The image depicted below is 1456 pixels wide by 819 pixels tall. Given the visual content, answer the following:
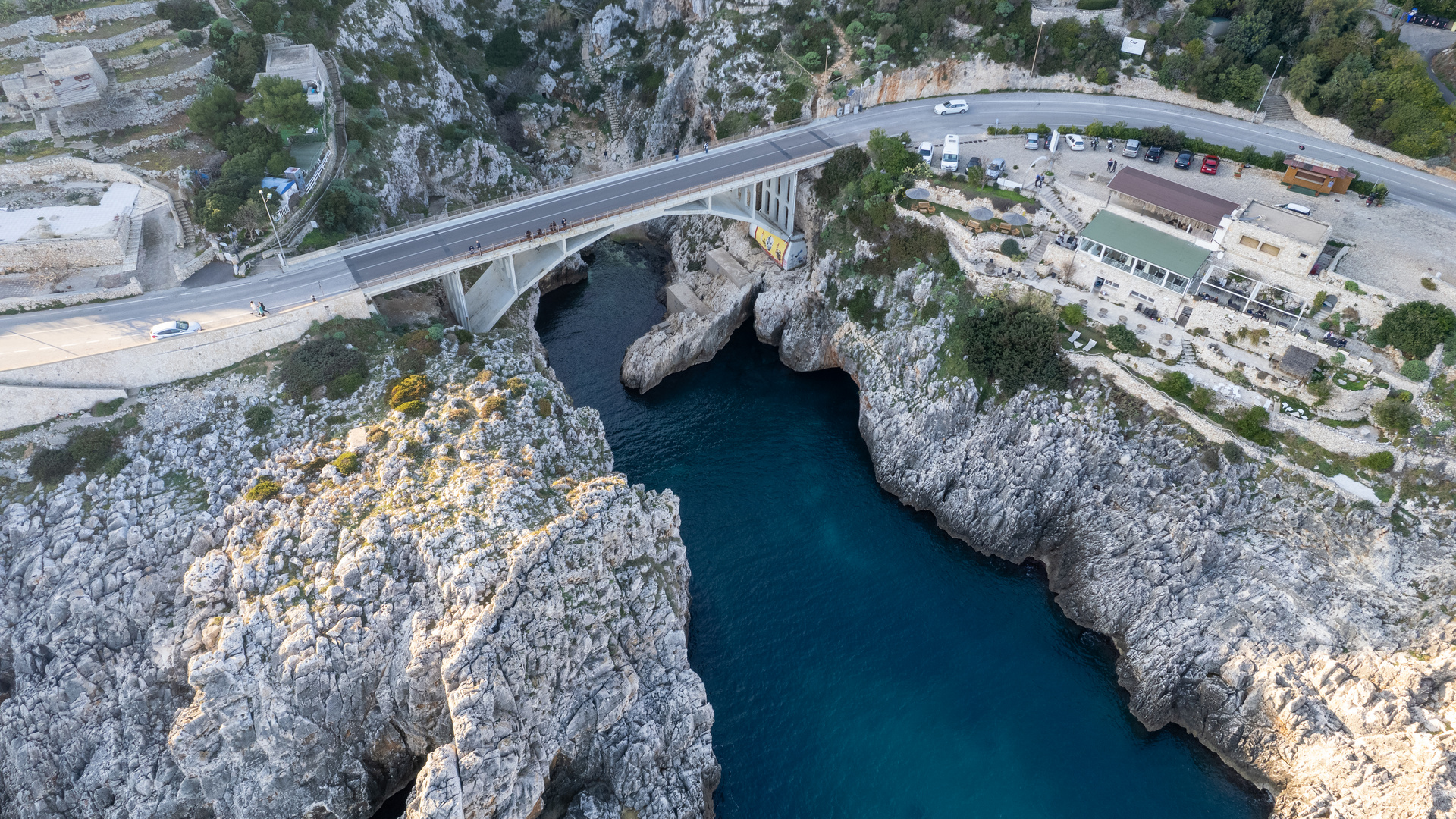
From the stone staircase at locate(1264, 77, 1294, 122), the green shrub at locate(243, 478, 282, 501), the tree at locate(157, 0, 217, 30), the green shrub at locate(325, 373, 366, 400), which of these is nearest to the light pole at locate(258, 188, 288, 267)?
the green shrub at locate(325, 373, 366, 400)

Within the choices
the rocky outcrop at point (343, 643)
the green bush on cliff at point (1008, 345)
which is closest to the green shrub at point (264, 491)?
the rocky outcrop at point (343, 643)

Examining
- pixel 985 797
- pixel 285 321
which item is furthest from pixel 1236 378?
pixel 285 321

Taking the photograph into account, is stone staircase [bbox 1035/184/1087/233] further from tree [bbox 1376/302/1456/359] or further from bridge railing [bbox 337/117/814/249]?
bridge railing [bbox 337/117/814/249]

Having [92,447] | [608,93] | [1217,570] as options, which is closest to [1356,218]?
[1217,570]

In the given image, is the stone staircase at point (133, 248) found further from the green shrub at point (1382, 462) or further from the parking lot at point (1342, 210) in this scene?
the green shrub at point (1382, 462)

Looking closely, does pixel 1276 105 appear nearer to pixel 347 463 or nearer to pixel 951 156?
pixel 951 156

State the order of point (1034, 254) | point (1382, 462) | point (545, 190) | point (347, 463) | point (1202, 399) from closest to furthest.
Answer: point (347, 463)
point (1382, 462)
point (1202, 399)
point (1034, 254)
point (545, 190)

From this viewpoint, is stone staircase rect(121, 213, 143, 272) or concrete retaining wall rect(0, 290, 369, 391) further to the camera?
stone staircase rect(121, 213, 143, 272)
